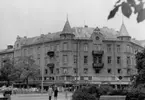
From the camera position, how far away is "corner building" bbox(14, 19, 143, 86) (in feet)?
230

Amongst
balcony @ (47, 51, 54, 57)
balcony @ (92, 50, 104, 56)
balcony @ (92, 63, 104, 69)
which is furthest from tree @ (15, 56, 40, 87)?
balcony @ (92, 50, 104, 56)

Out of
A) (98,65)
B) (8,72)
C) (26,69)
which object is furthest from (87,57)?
(8,72)

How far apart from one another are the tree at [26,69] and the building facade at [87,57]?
4174mm

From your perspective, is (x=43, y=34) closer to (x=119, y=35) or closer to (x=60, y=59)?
(x=60, y=59)

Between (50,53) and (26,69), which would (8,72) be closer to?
(26,69)

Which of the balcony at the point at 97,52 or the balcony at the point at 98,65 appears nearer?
the balcony at the point at 98,65

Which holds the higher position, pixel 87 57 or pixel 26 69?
pixel 87 57

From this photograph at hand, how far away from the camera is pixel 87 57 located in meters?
71.8

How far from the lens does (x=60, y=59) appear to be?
70.8 meters

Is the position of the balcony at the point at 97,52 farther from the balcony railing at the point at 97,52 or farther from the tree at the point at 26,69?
the tree at the point at 26,69

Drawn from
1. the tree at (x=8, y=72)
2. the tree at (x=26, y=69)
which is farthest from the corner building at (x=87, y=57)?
the tree at (x=8, y=72)

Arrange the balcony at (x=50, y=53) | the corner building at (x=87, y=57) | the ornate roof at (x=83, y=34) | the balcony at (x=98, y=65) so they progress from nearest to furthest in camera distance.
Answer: the corner building at (x=87, y=57), the balcony at (x=98, y=65), the balcony at (x=50, y=53), the ornate roof at (x=83, y=34)

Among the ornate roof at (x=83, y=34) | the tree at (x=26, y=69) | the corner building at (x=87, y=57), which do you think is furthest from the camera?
the ornate roof at (x=83, y=34)

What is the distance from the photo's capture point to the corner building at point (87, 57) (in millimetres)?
70250
